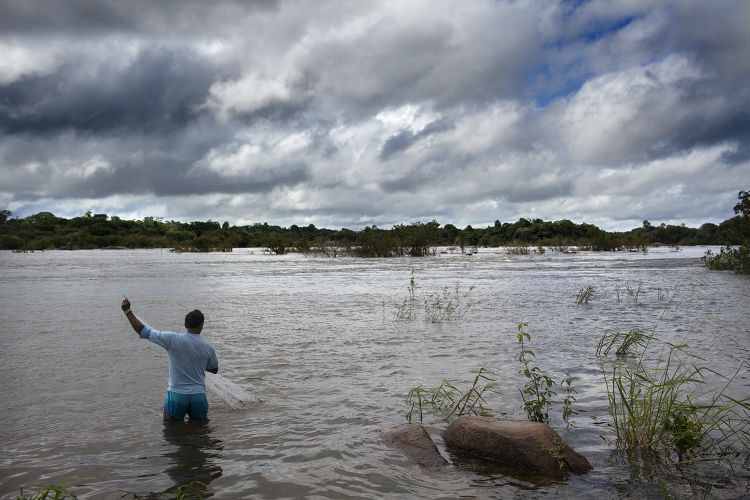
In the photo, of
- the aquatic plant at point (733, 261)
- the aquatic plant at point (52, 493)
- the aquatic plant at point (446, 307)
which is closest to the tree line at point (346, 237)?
the aquatic plant at point (733, 261)

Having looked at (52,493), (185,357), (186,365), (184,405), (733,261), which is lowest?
(52,493)

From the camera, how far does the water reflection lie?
15.2 feet

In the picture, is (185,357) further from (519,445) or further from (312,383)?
(519,445)

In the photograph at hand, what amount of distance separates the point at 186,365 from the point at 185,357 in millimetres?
108

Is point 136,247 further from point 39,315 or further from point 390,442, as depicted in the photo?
point 390,442

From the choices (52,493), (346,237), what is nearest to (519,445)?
(52,493)

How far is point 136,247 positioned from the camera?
301ft

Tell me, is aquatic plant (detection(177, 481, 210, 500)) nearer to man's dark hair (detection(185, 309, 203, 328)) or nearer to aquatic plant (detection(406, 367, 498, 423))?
man's dark hair (detection(185, 309, 203, 328))

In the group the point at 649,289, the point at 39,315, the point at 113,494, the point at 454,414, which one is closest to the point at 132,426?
the point at 113,494

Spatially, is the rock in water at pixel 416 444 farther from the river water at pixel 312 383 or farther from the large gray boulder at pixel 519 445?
the large gray boulder at pixel 519 445

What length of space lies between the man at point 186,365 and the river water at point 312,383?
283 millimetres

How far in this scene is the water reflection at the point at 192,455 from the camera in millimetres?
4621

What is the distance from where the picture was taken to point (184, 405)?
20.1 feet

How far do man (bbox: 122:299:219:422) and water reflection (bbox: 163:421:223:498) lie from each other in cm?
19
